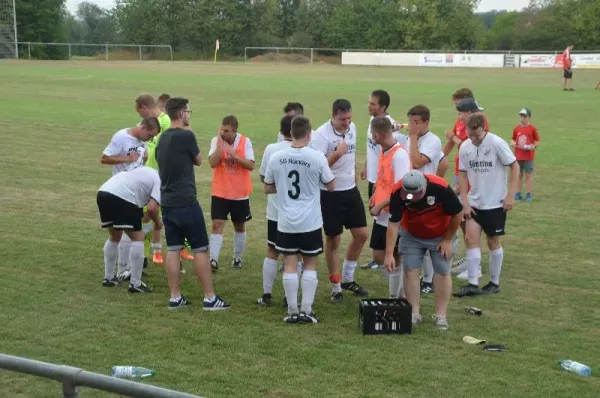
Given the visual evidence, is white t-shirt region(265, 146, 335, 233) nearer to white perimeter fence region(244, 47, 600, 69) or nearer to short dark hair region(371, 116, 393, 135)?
short dark hair region(371, 116, 393, 135)

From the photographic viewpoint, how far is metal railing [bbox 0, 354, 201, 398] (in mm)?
3023

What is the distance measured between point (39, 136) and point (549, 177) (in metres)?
13.4

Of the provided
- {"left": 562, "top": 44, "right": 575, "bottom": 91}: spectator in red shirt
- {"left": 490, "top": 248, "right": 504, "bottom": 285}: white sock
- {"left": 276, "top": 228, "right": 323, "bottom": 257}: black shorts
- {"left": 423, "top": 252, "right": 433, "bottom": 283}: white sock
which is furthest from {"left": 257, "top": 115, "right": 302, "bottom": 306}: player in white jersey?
{"left": 562, "top": 44, "right": 575, "bottom": 91}: spectator in red shirt

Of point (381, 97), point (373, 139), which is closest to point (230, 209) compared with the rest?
point (373, 139)

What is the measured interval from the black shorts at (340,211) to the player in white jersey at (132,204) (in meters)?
1.81

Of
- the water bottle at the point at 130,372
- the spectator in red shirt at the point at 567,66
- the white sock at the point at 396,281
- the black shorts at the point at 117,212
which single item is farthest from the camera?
the spectator in red shirt at the point at 567,66

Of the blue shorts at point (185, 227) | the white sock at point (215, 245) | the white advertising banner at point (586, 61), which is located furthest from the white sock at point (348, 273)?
the white advertising banner at point (586, 61)

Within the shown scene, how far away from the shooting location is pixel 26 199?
1345cm

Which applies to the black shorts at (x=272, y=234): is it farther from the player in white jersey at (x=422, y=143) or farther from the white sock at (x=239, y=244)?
the player in white jersey at (x=422, y=143)

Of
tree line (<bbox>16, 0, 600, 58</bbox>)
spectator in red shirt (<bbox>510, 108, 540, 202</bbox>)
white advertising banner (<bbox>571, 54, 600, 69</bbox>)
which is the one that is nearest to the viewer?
spectator in red shirt (<bbox>510, 108, 540, 202</bbox>)

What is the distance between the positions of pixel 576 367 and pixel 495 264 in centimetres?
258

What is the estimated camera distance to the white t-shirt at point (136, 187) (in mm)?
8289

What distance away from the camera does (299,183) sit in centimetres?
736

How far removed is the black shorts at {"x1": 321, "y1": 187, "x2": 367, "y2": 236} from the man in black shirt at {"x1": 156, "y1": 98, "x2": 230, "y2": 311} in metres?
1.42
